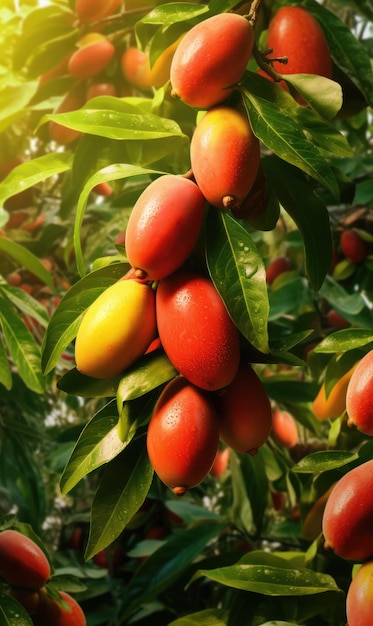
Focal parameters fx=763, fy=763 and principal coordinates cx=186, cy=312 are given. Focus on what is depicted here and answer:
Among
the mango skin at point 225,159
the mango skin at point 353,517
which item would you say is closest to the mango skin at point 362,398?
the mango skin at point 353,517

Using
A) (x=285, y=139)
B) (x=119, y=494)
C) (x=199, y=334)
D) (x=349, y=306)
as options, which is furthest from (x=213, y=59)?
(x=349, y=306)

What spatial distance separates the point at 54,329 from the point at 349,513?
240 mm

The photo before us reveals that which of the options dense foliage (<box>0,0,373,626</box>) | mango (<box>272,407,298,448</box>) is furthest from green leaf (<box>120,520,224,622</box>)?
mango (<box>272,407,298,448</box>)

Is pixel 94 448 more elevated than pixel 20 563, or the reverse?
pixel 94 448

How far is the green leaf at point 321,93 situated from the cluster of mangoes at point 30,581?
45 centimetres

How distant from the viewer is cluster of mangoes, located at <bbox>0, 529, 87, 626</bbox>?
67cm

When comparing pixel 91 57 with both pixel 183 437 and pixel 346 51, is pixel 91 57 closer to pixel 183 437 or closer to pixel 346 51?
pixel 346 51

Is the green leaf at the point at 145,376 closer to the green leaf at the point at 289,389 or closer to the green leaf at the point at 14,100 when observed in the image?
the green leaf at the point at 14,100

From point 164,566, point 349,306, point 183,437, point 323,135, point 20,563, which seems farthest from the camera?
point 349,306

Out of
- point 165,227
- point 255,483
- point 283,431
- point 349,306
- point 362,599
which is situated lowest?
point 283,431

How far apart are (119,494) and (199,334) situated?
14 cm

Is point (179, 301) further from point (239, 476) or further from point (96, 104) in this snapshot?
point (239, 476)

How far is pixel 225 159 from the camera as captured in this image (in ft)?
1.55

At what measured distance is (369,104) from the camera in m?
0.67
